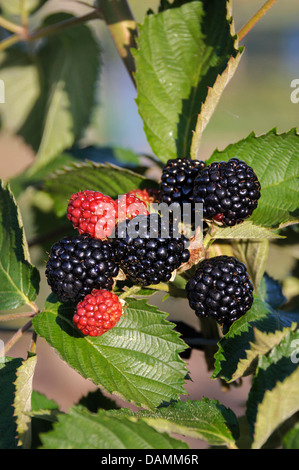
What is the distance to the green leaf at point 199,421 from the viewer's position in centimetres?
57

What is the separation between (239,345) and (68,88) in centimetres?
88

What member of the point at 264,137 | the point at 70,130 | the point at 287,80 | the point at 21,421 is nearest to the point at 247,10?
the point at 287,80

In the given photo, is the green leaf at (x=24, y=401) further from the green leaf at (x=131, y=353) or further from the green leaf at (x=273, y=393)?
the green leaf at (x=273, y=393)

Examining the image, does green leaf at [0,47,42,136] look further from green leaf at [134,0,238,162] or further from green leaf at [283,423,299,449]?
green leaf at [283,423,299,449]

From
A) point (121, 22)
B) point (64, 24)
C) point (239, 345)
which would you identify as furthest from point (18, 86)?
point (239, 345)

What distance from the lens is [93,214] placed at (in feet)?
2.34

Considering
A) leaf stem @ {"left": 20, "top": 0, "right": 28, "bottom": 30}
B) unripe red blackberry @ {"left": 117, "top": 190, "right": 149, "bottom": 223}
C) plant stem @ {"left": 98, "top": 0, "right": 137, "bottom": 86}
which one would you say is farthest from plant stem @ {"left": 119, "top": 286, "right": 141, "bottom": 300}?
leaf stem @ {"left": 20, "top": 0, "right": 28, "bottom": 30}

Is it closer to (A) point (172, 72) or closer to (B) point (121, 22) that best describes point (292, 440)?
(A) point (172, 72)

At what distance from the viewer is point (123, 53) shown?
0.97 meters

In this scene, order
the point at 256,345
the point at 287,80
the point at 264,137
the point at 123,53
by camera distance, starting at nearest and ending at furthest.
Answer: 1. the point at 256,345
2. the point at 264,137
3. the point at 123,53
4. the point at 287,80

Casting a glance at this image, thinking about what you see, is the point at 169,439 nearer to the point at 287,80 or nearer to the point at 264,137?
the point at 264,137

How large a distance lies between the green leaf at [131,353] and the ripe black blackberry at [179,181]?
0.17 meters

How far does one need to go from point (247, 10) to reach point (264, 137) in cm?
498
